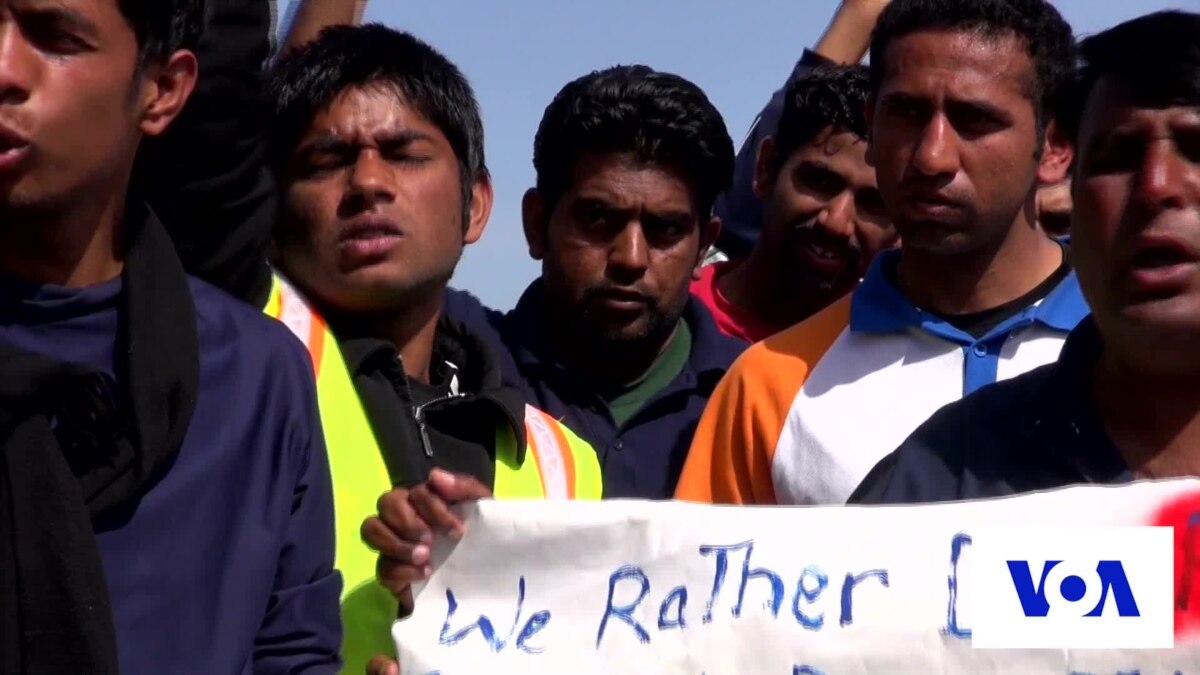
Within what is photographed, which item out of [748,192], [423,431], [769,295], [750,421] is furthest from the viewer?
[748,192]

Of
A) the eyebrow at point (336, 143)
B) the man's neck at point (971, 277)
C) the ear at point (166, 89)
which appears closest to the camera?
the ear at point (166, 89)

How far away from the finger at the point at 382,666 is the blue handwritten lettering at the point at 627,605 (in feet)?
0.94

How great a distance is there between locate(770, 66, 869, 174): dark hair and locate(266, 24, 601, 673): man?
1.10 meters

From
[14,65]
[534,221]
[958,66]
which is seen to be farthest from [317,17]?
[14,65]

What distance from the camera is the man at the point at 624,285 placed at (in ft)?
12.0

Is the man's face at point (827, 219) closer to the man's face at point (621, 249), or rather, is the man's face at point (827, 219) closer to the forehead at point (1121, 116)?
the man's face at point (621, 249)

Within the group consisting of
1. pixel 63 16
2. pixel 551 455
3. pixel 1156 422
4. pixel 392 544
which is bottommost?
pixel 551 455

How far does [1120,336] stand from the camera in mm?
2244

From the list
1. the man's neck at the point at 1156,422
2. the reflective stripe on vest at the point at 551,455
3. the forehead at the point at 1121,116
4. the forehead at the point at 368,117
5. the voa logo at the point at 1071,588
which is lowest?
the reflective stripe on vest at the point at 551,455

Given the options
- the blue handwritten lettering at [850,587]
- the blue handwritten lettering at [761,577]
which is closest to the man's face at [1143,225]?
the blue handwritten lettering at [850,587]

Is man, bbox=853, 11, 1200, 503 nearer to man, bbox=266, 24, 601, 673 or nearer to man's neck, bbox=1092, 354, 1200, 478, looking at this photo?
man's neck, bbox=1092, 354, 1200, 478

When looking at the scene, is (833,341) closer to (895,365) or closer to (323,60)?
(895,365)

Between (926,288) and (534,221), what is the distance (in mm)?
1231

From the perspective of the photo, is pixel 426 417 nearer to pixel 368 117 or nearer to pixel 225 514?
pixel 368 117
